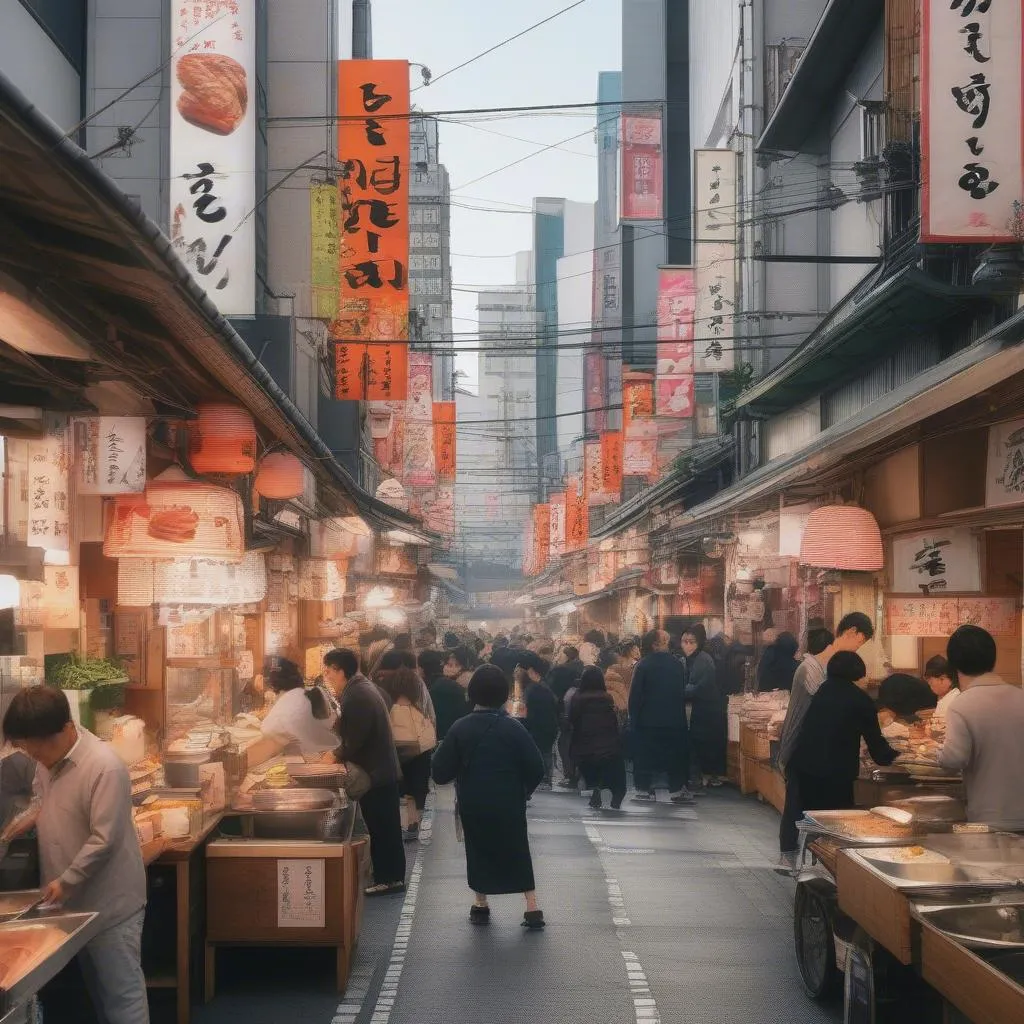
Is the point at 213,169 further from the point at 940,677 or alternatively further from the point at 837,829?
the point at 837,829

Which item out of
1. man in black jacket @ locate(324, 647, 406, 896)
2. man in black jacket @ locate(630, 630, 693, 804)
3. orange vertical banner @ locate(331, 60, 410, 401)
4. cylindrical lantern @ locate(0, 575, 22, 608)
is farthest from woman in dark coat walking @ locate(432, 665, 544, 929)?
orange vertical banner @ locate(331, 60, 410, 401)

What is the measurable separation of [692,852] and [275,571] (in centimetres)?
765

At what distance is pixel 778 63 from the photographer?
984 inches

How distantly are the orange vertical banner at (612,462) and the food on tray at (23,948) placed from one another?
2993 cm

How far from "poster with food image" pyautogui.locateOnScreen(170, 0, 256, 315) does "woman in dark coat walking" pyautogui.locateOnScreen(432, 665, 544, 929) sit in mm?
6986

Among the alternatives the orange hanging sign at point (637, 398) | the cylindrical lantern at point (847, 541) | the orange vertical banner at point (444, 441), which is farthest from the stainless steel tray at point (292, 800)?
the orange vertical banner at point (444, 441)

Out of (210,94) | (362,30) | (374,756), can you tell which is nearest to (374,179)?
(210,94)

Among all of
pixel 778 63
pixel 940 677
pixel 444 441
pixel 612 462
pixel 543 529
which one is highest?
pixel 778 63

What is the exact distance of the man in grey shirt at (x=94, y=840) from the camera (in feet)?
21.1

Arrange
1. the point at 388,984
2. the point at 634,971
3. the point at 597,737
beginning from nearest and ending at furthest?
1. the point at 388,984
2. the point at 634,971
3. the point at 597,737

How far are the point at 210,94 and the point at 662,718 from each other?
31.8 ft

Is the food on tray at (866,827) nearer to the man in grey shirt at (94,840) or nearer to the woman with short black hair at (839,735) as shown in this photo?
the woman with short black hair at (839,735)

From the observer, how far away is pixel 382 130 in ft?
62.5

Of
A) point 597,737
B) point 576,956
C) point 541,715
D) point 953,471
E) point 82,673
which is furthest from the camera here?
point 541,715
